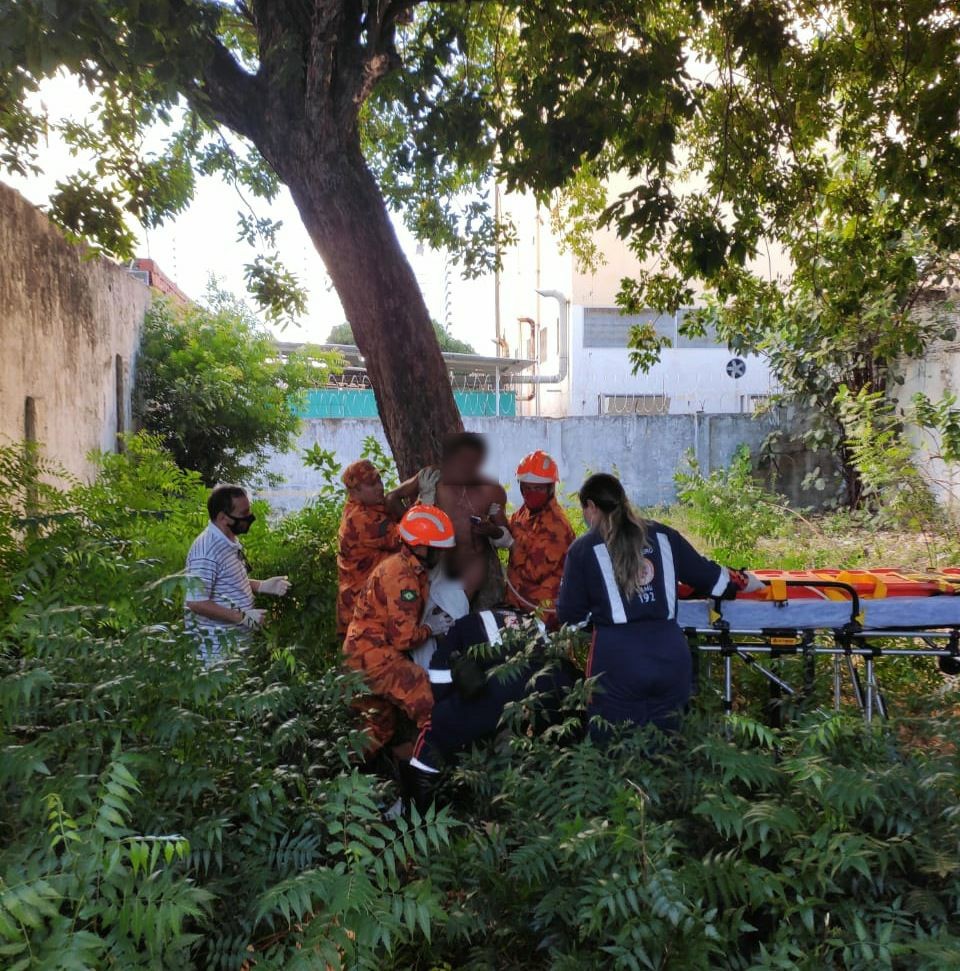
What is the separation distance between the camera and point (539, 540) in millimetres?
5512

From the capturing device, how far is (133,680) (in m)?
3.00

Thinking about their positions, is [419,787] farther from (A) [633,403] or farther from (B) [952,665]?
(A) [633,403]

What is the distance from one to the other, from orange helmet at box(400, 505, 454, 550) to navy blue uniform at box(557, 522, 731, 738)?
2.39 feet

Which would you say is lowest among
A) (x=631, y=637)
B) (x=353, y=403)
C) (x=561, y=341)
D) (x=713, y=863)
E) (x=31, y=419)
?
(x=713, y=863)

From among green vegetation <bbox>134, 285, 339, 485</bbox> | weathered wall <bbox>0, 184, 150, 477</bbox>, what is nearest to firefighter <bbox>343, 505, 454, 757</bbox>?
weathered wall <bbox>0, 184, 150, 477</bbox>

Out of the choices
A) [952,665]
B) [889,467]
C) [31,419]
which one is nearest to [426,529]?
[952,665]

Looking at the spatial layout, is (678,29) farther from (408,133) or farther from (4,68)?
(4,68)

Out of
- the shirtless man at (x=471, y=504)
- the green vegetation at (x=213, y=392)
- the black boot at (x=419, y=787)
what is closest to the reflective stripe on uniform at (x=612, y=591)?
the black boot at (x=419, y=787)

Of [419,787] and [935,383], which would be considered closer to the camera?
[419,787]

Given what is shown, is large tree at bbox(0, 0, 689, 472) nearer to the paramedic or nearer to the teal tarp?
the paramedic

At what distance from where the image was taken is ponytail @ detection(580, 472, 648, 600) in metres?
3.83

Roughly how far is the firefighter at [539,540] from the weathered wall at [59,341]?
17.4 ft

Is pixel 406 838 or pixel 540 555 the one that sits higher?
pixel 540 555

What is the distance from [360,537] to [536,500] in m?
1.13
